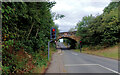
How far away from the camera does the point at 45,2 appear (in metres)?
6.30

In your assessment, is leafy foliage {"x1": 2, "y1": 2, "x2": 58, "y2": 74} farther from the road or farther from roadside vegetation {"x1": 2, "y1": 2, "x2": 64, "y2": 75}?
the road

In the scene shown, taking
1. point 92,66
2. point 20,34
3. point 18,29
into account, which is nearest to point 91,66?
point 92,66

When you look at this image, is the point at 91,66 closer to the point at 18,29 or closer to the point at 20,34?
the point at 20,34

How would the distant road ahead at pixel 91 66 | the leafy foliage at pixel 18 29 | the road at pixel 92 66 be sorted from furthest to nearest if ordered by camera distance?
the distant road ahead at pixel 91 66
the road at pixel 92 66
the leafy foliage at pixel 18 29

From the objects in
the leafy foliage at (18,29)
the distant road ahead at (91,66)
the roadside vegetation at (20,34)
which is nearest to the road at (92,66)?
the distant road ahead at (91,66)

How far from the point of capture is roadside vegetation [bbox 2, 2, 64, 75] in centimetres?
375

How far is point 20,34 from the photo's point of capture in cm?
548

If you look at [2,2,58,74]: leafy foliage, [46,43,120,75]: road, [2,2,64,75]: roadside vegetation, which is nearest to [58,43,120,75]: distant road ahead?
[46,43,120,75]: road

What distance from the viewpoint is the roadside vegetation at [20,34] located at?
12.3 feet

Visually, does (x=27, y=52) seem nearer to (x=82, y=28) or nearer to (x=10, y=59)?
(x=10, y=59)

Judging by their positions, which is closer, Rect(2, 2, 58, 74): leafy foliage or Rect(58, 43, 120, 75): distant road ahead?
Rect(2, 2, 58, 74): leafy foliage

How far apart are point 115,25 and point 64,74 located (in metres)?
23.7

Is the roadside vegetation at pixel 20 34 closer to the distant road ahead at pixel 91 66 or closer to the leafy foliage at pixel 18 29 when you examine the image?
the leafy foliage at pixel 18 29

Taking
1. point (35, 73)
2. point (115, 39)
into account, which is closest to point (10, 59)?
point (35, 73)
